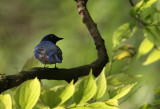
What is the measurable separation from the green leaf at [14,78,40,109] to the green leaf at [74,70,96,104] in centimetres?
8

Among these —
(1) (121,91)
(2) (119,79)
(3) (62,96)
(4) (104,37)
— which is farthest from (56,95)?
(4) (104,37)

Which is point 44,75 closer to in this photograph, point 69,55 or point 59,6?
point 69,55

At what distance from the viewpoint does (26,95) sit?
527mm

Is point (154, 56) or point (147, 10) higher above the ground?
point (147, 10)

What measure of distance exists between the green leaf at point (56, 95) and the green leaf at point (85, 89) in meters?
0.03

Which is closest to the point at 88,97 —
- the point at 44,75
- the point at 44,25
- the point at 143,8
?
the point at 44,75

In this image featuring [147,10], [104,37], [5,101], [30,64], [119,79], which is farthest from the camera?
[104,37]

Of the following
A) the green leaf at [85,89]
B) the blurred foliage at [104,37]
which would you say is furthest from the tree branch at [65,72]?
the green leaf at [85,89]

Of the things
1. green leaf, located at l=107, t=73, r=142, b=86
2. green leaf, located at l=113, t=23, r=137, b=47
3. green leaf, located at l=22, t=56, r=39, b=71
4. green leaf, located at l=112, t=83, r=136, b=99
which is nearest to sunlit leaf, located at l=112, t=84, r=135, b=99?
green leaf, located at l=112, t=83, r=136, b=99

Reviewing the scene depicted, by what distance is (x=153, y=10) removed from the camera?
1.00m

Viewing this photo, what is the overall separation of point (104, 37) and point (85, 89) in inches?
48.3

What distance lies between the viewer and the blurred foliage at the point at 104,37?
0.98 meters

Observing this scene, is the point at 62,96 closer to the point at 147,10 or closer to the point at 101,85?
the point at 101,85

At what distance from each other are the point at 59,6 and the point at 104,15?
585 millimetres
